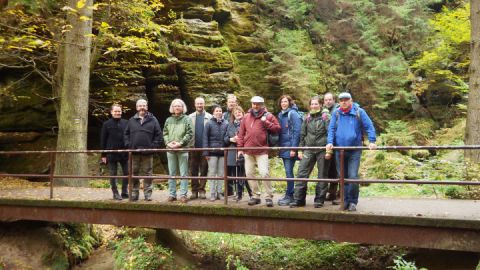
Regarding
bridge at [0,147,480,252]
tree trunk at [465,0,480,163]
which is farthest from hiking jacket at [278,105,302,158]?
tree trunk at [465,0,480,163]

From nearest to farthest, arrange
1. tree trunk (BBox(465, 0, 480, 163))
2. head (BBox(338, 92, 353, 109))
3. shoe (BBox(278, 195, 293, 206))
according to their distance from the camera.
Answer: head (BBox(338, 92, 353, 109)) → shoe (BBox(278, 195, 293, 206)) → tree trunk (BBox(465, 0, 480, 163))

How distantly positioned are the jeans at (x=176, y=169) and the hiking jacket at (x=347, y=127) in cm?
306

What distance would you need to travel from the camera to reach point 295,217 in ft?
22.0

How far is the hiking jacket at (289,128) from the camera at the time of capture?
7734mm

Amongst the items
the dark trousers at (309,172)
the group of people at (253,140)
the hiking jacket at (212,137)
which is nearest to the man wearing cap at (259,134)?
the group of people at (253,140)

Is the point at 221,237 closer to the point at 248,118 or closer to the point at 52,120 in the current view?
the point at 248,118

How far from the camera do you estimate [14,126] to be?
16.5 m

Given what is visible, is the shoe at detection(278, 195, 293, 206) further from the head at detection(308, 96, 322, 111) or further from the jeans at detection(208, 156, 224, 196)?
the head at detection(308, 96, 322, 111)

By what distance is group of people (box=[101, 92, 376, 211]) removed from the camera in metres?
6.98

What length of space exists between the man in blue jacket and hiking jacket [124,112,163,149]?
372 cm

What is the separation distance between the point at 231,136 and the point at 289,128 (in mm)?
1244

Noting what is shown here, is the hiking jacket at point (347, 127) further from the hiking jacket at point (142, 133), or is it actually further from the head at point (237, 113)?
the hiking jacket at point (142, 133)

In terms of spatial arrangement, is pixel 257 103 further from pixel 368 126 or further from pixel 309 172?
pixel 368 126

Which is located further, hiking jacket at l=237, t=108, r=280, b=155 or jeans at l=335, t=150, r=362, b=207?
hiking jacket at l=237, t=108, r=280, b=155
